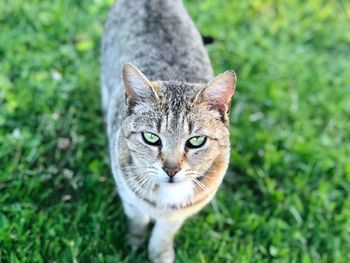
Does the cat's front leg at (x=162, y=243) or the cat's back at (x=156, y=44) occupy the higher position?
the cat's back at (x=156, y=44)

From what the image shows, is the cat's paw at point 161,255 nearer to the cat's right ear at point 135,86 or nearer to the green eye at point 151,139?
the green eye at point 151,139

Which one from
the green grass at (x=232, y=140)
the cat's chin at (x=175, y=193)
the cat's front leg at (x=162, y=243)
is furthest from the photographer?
the green grass at (x=232, y=140)

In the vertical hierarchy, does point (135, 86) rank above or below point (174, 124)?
above

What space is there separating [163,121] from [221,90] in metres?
0.30

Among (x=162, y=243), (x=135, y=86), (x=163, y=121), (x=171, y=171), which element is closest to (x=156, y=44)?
(x=135, y=86)

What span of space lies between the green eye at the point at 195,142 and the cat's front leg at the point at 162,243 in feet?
2.03

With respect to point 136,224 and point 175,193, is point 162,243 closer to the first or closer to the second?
point 136,224

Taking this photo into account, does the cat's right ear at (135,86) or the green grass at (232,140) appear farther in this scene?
the green grass at (232,140)

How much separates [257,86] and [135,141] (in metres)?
2.01

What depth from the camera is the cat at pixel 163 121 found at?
2734mm

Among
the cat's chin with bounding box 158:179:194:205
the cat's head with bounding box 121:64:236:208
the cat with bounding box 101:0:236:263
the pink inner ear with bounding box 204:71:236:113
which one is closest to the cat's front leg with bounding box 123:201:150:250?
the cat with bounding box 101:0:236:263

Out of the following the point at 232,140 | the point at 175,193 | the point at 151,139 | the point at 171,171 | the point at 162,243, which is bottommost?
the point at 232,140

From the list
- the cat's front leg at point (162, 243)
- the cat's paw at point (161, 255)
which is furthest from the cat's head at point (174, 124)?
the cat's paw at point (161, 255)

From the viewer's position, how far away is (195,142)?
276 centimetres
